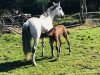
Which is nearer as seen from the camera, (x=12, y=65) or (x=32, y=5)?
(x=12, y=65)

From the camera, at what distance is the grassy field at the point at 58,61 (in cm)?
1140

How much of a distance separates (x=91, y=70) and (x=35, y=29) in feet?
8.25

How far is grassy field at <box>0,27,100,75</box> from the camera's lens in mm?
11403

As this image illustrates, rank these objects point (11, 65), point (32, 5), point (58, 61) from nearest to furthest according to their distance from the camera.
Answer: point (11, 65), point (58, 61), point (32, 5)

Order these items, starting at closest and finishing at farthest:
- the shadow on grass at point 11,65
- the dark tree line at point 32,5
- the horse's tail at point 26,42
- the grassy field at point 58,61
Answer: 1. the grassy field at point 58,61
2. the shadow on grass at point 11,65
3. the horse's tail at point 26,42
4. the dark tree line at point 32,5

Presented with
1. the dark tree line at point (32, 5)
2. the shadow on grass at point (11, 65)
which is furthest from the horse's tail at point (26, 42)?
the dark tree line at point (32, 5)

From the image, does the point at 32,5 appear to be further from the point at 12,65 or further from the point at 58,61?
the point at 12,65

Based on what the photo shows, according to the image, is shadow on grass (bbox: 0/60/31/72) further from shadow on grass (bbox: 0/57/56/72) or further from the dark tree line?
the dark tree line

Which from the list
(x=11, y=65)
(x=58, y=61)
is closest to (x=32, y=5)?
(x=58, y=61)

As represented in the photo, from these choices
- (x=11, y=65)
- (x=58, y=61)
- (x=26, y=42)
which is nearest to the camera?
(x=26, y=42)

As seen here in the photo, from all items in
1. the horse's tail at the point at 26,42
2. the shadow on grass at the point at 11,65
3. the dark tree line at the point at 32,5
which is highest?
the dark tree line at the point at 32,5

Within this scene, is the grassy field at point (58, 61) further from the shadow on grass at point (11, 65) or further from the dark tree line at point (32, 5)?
the dark tree line at point (32, 5)

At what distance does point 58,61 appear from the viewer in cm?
1267

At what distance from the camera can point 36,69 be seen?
463 inches
